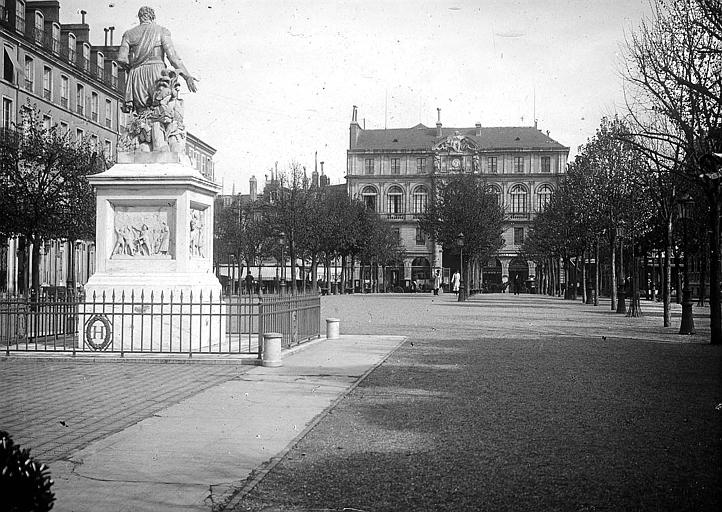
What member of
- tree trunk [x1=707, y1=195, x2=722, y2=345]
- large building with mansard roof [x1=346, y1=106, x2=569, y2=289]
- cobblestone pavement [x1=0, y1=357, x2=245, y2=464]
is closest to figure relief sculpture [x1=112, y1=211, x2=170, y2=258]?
cobblestone pavement [x1=0, y1=357, x2=245, y2=464]

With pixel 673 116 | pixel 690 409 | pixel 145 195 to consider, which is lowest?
pixel 690 409

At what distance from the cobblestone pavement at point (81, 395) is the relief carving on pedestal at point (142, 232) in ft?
7.38

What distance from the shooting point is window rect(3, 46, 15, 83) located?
45.4 m

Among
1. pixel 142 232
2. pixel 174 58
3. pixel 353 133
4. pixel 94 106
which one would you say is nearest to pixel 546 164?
pixel 353 133

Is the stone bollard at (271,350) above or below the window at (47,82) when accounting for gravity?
below

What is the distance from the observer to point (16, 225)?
108 feet

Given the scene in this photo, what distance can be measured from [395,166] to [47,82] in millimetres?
63848

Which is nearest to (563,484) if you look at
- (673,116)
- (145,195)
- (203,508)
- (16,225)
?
(203,508)

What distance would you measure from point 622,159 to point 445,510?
34.3 m

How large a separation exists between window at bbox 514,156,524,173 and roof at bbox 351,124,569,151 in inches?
57.2

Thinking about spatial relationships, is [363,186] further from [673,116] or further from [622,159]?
[673,116]

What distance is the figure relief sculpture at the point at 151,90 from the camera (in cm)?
1542

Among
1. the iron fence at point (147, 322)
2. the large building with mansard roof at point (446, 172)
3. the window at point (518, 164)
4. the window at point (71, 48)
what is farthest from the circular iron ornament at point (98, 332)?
the window at point (518, 164)

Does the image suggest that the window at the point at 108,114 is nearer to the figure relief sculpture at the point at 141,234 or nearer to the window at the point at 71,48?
the window at the point at 71,48
